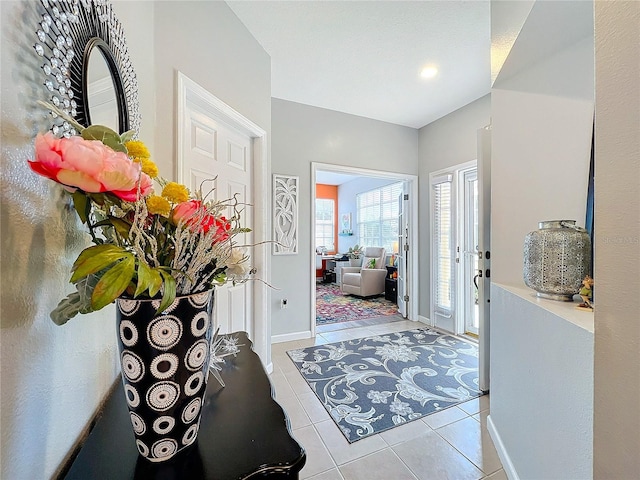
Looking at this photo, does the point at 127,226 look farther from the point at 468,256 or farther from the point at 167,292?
the point at 468,256

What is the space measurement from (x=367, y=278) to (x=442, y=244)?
216 centimetres

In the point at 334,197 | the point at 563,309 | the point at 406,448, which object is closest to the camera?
the point at 563,309

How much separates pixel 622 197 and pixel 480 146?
183cm

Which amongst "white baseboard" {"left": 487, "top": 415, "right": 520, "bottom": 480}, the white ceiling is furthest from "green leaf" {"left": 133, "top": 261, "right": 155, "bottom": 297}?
the white ceiling

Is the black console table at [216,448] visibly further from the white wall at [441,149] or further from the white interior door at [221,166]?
the white wall at [441,149]

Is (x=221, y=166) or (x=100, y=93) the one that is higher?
(x=221, y=166)

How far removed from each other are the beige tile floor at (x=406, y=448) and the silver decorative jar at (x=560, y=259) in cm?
103

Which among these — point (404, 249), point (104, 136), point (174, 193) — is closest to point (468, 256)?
point (404, 249)

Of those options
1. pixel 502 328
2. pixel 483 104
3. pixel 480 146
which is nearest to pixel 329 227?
pixel 483 104

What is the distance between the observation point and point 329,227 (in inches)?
324

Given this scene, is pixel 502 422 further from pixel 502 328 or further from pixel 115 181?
pixel 115 181

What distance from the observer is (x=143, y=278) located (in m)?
0.45

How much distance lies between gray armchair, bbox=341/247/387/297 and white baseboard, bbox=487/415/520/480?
3806mm

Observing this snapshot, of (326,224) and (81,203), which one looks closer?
(81,203)
